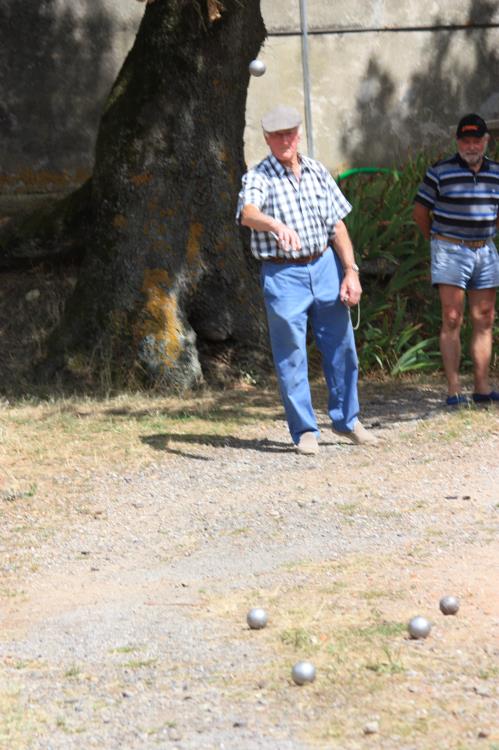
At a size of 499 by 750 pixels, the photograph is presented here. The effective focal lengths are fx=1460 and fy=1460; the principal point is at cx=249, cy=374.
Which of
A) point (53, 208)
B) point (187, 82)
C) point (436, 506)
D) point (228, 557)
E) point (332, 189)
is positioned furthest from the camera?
point (53, 208)

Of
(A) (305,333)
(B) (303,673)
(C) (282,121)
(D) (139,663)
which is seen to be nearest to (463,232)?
(A) (305,333)

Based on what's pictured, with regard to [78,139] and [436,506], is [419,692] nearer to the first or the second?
[436,506]

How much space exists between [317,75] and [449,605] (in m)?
9.84

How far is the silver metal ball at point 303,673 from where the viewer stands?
459 centimetres

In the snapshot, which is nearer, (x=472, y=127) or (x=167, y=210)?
(x=472, y=127)

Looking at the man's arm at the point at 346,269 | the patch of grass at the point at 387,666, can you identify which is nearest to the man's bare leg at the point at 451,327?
the man's arm at the point at 346,269

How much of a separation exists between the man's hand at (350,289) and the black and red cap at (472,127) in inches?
54.0

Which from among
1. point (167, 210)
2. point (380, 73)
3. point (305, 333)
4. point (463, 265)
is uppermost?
point (380, 73)

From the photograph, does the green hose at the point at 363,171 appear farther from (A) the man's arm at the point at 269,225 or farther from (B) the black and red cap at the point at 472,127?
(A) the man's arm at the point at 269,225

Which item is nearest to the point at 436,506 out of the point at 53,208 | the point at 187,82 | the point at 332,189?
the point at 332,189

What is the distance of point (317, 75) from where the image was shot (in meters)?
14.3

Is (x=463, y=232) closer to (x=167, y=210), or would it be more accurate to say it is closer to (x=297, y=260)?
(x=297, y=260)

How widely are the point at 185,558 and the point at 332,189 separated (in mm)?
2504

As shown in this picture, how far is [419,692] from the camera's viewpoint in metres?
4.51
